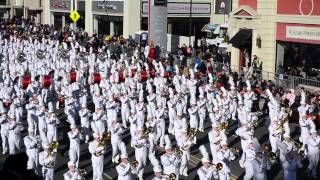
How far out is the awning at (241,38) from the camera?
32.8 metres

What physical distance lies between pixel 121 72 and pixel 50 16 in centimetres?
3559

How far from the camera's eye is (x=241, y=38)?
32.9 m

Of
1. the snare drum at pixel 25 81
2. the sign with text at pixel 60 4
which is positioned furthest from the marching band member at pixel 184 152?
the sign with text at pixel 60 4

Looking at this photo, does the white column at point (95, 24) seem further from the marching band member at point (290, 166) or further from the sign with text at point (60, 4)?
the marching band member at point (290, 166)

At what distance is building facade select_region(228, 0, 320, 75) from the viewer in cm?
2909

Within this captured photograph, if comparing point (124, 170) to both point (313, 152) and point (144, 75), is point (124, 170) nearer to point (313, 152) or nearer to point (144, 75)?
point (313, 152)

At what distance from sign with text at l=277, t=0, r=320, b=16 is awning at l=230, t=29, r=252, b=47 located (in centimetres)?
275

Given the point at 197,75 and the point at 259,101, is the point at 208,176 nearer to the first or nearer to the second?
the point at 259,101

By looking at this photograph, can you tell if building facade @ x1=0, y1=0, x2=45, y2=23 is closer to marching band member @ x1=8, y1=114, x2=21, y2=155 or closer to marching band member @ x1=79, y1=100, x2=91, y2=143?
marching band member @ x1=79, y1=100, x2=91, y2=143

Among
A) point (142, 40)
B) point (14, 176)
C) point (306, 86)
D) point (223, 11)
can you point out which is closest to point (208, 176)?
point (14, 176)

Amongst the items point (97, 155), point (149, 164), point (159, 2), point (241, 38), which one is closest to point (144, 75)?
point (241, 38)

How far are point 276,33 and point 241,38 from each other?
2.58 m

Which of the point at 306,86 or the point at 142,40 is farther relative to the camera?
the point at 142,40

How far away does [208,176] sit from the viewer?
12891mm
